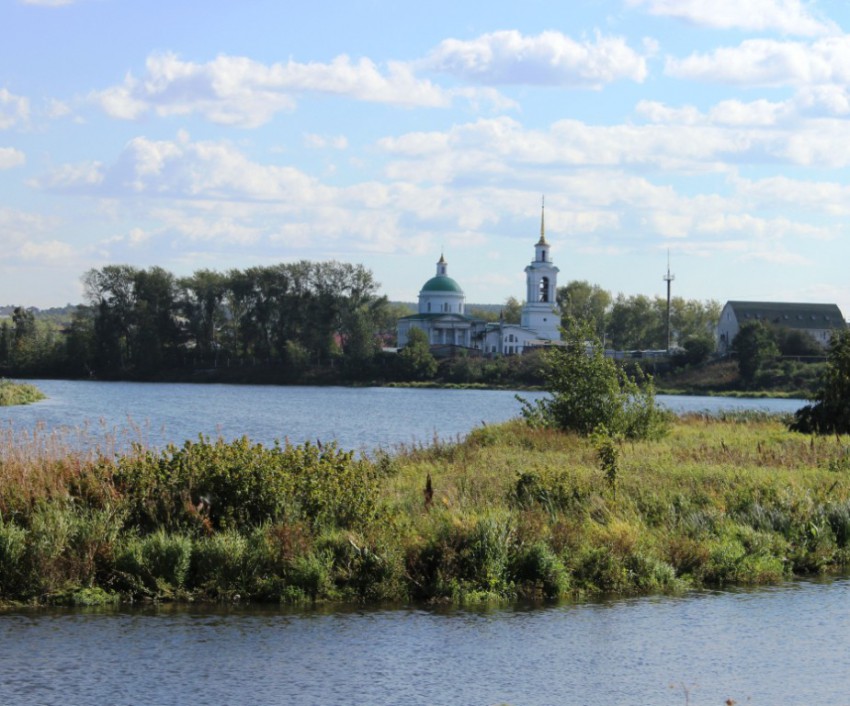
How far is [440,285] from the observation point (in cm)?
19612

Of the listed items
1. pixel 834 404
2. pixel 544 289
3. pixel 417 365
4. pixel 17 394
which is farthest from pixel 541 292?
pixel 834 404

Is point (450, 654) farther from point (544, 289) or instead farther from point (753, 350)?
point (544, 289)

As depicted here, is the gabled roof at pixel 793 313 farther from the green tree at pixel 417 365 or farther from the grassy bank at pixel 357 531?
the grassy bank at pixel 357 531

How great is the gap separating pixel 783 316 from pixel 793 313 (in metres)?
3.56

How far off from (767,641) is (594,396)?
20.0 metres

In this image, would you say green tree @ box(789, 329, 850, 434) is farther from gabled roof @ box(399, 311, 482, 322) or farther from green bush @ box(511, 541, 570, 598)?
gabled roof @ box(399, 311, 482, 322)

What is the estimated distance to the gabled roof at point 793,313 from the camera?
590 ft

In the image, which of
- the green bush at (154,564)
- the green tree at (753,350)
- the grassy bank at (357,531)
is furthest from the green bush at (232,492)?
the green tree at (753,350)

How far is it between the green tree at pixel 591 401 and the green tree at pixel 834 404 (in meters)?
5.01

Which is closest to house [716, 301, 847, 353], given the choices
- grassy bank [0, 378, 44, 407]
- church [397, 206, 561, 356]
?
church [397, 206, 561, 356]

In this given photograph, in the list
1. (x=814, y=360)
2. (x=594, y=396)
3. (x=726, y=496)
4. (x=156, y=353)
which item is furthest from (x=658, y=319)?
(x=726, y=496)

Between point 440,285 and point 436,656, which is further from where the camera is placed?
point 440,285

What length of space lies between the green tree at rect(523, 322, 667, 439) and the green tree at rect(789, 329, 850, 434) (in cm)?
501

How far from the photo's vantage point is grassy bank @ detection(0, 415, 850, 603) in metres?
20.2
